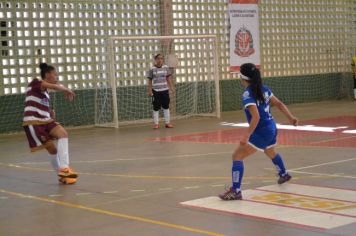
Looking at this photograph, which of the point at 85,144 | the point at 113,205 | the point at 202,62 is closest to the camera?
the point at 113,205

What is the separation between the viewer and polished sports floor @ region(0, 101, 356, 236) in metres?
5.59

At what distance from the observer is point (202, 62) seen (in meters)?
18.8

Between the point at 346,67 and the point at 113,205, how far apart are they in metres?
18.4

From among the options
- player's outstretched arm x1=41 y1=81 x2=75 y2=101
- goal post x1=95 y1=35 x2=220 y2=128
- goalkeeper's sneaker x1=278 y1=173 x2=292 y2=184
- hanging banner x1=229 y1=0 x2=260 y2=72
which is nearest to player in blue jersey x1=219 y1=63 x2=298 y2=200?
goalkeeper's sneaker x1=278 y1=173 x2=292 y2=184

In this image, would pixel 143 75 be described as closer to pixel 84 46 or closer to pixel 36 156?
pixel 84 46

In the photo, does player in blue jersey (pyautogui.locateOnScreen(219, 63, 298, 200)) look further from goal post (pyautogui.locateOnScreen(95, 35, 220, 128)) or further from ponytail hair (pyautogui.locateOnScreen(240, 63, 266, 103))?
goal post (pyautogui.locateOnScreen(95, 35, 220, 128))

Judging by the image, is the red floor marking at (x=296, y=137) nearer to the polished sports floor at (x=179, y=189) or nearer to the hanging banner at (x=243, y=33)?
the polished sports floor at (x=179, y=189)

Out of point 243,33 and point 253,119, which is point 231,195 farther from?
point 243,33

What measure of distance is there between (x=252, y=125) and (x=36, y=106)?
3.11 meters

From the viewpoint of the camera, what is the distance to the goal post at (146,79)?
16703mm

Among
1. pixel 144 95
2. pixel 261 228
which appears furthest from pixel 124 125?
pixel 261 228

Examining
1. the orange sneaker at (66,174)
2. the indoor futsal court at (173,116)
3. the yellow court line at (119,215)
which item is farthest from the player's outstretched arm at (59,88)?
the yellow court line at (119,215)

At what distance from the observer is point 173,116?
17.8 metres

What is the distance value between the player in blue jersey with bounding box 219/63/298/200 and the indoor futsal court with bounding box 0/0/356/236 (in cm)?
2
